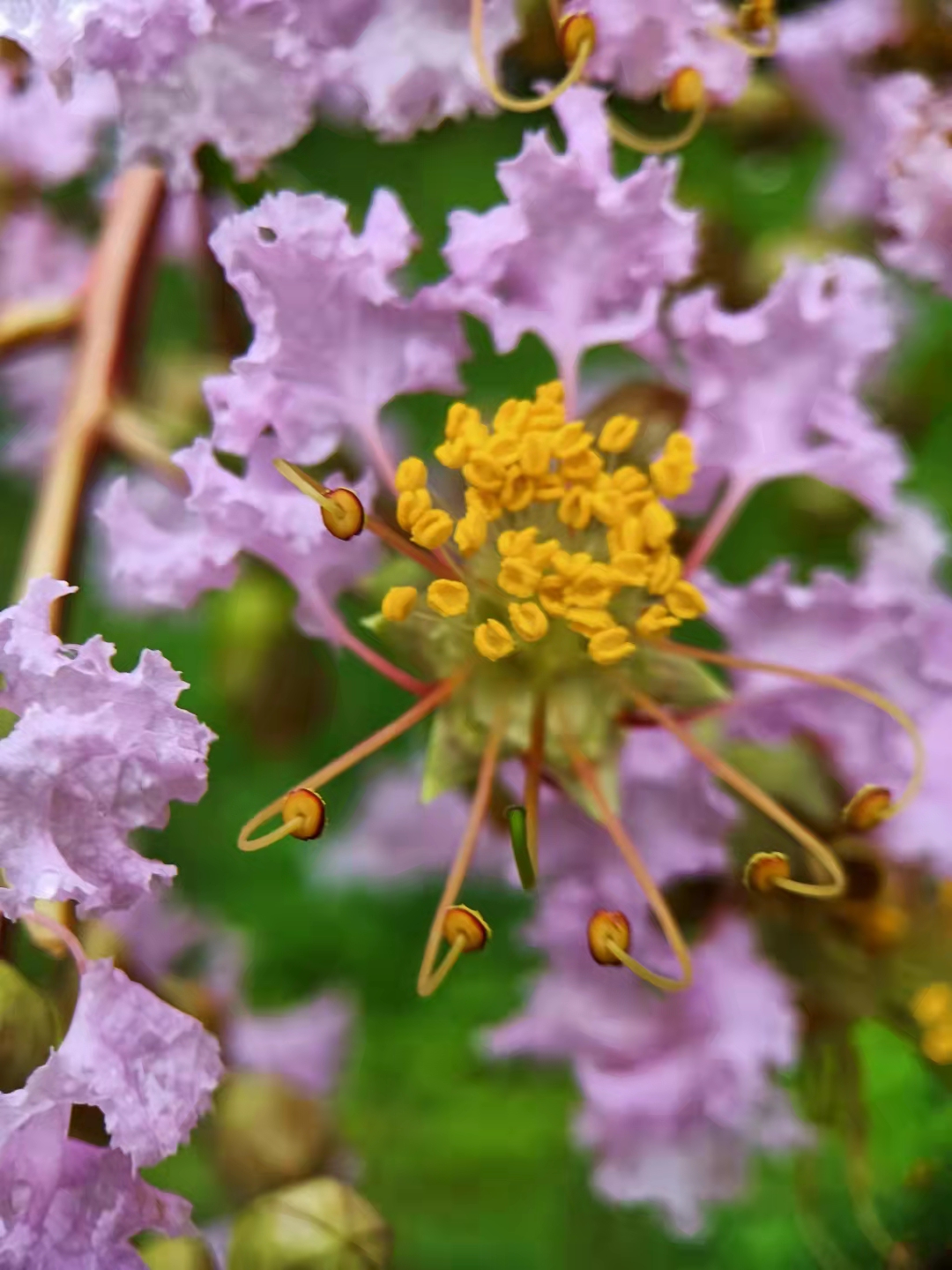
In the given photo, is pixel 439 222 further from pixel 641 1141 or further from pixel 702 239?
pixel 641 1141

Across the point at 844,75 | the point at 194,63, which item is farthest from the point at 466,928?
the point at 844,75

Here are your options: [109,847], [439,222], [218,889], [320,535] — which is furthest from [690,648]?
[218,889]

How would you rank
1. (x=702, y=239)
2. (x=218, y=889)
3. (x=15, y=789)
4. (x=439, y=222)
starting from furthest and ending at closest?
(x=218, y=889)
(x=439, y=222)
(x=702, y=239)
(x=15, y=789)

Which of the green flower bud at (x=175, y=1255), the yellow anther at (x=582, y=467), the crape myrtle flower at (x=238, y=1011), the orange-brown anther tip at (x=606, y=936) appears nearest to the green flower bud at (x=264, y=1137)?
the crape myrtle flower at (x=238, y=1011)

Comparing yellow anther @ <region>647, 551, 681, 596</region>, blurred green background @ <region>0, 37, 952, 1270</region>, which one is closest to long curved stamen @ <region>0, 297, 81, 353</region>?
blurred green background @ <region>0, 37, 952, 1270</region>

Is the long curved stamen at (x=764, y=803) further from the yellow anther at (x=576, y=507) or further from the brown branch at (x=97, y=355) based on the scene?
the brown branch at (x=97, y=355)
